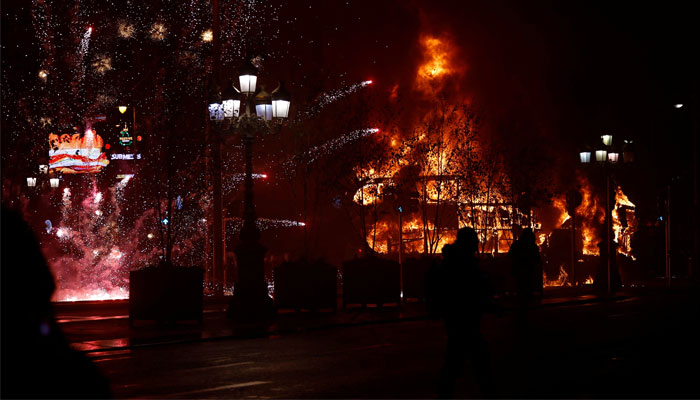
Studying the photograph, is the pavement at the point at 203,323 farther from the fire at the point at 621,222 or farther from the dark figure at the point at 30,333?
the fire at the point at 621,222

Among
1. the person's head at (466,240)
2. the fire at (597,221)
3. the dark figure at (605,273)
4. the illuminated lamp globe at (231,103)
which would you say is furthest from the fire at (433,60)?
the person's head at (466,240)

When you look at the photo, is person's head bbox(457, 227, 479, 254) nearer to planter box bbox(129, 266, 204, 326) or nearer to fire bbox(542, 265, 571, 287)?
planter box bbox(129, 266, 204, 326)

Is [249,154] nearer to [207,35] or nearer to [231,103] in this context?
[231,103]

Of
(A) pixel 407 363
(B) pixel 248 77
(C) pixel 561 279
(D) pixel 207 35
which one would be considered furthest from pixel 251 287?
(C) pixel 561 279

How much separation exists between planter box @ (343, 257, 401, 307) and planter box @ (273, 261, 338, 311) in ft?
3.89

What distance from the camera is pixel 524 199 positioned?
33.6 m

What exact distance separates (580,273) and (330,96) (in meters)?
14.8

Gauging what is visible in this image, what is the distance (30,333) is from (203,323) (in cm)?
1714

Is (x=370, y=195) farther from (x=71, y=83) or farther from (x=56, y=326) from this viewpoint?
(x=56, y=326)

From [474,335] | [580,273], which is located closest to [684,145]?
[580,273]

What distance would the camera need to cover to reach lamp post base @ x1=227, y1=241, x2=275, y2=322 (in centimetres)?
2020

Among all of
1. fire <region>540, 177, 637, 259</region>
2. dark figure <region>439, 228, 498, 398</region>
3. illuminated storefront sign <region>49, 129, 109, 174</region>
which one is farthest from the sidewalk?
illuminated storefront sign <region>49, 129, 109, 174</region>

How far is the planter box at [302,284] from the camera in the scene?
22.8m

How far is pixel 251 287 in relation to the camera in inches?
802
